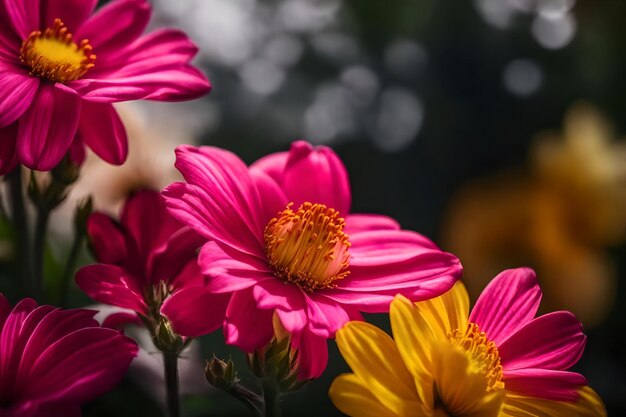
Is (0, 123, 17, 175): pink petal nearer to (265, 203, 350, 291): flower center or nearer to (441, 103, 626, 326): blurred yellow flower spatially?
(265, 203, 350, 291): flower center

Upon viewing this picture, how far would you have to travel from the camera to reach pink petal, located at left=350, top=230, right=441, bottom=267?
0.23 metres

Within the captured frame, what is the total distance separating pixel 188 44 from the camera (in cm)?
25

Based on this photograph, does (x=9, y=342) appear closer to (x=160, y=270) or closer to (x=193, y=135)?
(x=160, y=270)

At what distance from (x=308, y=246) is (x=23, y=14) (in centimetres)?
10

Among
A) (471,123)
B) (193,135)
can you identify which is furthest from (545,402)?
(471,123)

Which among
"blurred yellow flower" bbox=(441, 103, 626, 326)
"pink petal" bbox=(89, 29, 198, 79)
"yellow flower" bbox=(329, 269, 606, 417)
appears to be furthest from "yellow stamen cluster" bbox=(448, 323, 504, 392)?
"blurred yellow flower" bbox=(441, 103, 626, 326)

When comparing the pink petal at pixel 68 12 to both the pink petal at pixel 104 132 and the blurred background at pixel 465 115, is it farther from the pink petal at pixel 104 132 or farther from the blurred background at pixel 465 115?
the blurred background at pixel 465 115

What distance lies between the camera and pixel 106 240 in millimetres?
230

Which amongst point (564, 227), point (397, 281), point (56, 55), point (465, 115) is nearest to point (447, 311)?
point (397, 281)

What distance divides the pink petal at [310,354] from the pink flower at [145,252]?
20 millimetres

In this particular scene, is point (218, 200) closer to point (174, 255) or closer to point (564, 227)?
point (174, 255)

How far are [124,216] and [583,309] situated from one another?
36 cm

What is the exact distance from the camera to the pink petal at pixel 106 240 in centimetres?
23

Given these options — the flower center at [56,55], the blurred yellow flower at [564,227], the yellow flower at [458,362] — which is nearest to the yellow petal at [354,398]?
the yellow flower at [458,362]
